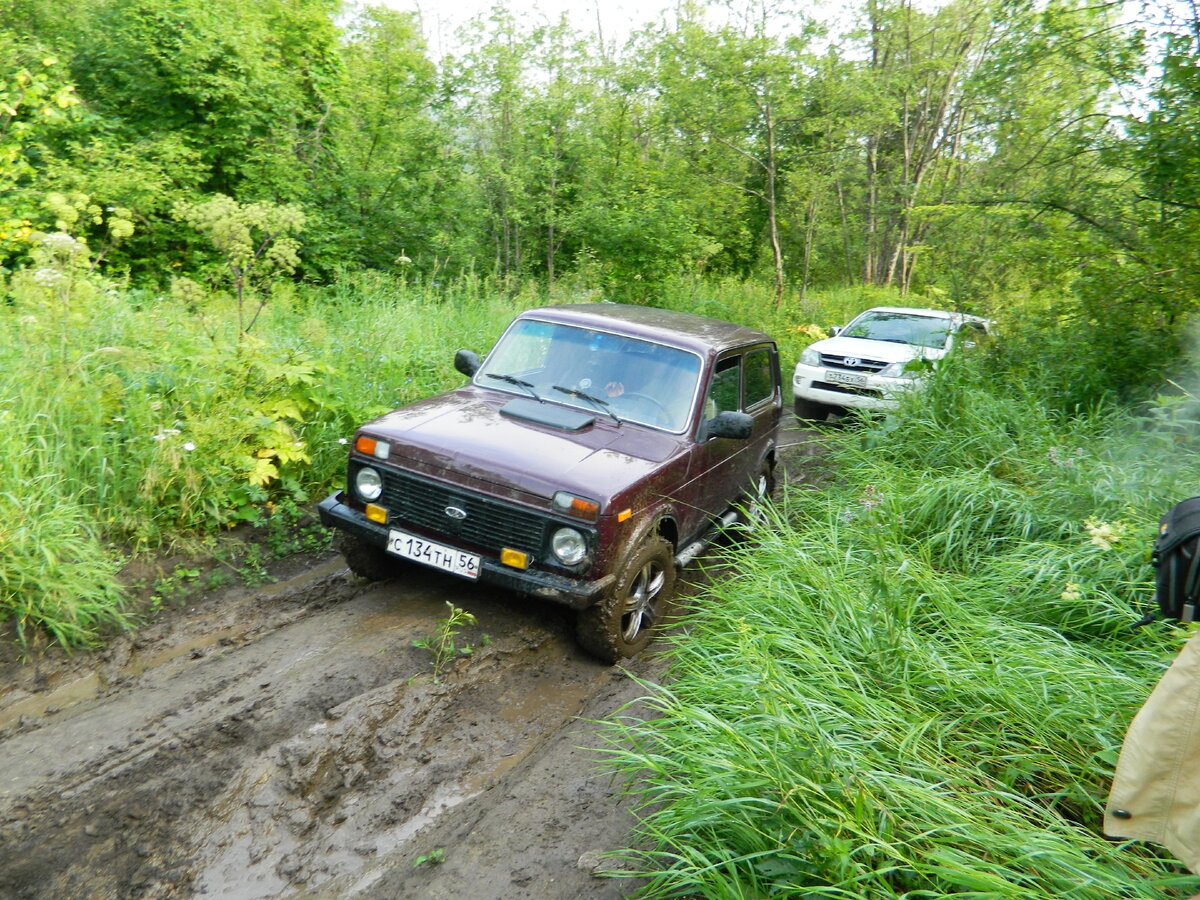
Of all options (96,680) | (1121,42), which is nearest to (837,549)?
(96,680)

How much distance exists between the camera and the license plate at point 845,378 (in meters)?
9.91

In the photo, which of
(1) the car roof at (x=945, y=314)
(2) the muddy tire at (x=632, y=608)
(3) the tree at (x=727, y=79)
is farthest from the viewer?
(3) the tree at (x=727, y=79)

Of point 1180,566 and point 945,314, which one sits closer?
point 1180,566

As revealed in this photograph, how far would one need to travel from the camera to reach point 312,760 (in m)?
3.54

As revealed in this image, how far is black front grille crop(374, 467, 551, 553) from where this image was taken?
14.5 feet

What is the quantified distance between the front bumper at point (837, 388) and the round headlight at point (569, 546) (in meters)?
5.23

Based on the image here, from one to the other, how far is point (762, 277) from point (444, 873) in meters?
20.5

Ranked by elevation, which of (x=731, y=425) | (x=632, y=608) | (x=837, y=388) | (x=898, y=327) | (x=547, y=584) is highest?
(x=731, y=425)

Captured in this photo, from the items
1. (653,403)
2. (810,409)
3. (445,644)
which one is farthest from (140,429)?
(810,409)

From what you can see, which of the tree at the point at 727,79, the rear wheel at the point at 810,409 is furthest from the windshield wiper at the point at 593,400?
the tree at the point at 727,79

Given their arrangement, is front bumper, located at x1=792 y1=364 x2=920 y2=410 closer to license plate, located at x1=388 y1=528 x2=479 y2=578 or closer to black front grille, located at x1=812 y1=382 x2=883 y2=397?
black front grille, located at x1=812 y1=382 x2=883 y2=397

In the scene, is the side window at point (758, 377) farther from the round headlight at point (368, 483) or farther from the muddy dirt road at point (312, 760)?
the round headlight at point (368, 483)

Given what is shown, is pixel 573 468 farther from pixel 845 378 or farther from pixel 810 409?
pixel 810 409

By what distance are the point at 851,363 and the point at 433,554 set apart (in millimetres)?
7085
